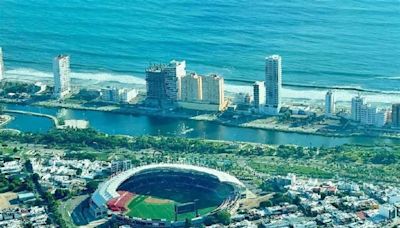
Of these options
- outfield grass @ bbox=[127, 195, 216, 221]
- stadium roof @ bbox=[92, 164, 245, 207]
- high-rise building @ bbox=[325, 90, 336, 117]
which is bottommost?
outfield grass @ bbox=[127, 195, 216, 221]

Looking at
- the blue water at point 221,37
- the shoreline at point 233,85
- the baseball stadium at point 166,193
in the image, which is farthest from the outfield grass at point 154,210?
the blue water at point 221,37

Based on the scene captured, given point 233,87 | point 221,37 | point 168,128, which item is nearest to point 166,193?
point 168,128

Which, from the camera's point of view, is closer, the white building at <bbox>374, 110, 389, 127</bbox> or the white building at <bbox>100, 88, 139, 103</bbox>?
the white building at <bbox>374, 110, 389, 127</bbox>

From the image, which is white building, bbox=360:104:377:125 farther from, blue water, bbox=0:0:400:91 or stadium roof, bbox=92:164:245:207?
stadium roof, bbox=92:164:245:207

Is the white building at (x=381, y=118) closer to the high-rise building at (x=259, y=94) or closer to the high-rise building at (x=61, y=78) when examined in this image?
the high-rise building at (x=259, y=94)

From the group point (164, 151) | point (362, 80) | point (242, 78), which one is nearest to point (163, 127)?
point (164, 151)

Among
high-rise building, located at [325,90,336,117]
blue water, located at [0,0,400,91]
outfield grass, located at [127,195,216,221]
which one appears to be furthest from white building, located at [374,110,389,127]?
outfield grass, located at [127,195,216,221]

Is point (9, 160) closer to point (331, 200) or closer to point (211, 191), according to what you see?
point (211, 191)
